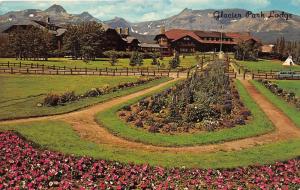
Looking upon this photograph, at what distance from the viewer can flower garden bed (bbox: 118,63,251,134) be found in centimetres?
2748

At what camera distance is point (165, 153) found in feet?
71.3

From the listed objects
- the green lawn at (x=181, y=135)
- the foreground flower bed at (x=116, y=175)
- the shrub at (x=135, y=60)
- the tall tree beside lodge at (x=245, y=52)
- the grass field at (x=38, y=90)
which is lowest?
the foreground flower bed at (x=116, y=175)

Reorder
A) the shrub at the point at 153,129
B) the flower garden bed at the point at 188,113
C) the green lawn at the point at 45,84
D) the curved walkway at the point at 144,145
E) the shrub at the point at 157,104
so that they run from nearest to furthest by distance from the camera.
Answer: the curved walkway at the point at 144,145
the shrub at the point at 153,129
the flower garden bed at the point at 188,113
the shrub at the point at 157,104
the green lawn at the point at 45,84

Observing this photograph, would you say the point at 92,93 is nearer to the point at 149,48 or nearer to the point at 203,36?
the point at 149,48

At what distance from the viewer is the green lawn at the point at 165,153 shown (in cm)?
1995

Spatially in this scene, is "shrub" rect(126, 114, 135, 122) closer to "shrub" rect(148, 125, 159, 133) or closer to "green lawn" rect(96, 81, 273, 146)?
"green lawn" rect(96, 81, 273, 146)

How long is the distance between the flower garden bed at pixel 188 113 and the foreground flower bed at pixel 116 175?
26.4 feet

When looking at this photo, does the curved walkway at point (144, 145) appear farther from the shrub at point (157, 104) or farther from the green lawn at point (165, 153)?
the shrub at point (157, 104)

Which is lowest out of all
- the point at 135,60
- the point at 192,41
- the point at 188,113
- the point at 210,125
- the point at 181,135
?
the point at 181,135

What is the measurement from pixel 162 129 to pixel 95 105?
10.4m

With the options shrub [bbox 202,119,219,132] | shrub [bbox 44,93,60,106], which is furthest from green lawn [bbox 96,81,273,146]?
shrub [bbox 44,93,60,106]

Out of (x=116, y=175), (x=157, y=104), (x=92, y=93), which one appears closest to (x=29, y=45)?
(x=92, y=93)

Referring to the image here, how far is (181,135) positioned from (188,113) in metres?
3.97

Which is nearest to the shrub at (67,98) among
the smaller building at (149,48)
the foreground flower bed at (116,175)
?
the foreground flower bed at (116,175)
